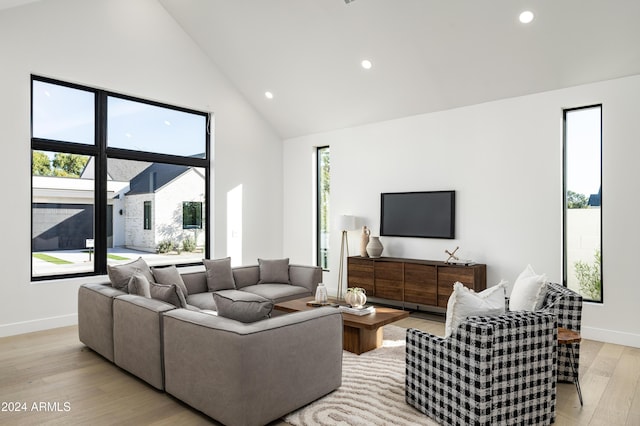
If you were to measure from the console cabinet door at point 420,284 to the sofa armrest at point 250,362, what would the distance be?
268 cm

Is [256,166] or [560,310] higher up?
[256,166]

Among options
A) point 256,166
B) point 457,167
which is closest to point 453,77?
point 457,167

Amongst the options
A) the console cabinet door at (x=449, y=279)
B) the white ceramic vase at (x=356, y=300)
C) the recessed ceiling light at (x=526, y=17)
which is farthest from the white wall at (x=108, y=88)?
the recessed ceiling light at (x=526, y=17)

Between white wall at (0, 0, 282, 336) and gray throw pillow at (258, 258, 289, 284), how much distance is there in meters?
1.40

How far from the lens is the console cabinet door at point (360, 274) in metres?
6.26

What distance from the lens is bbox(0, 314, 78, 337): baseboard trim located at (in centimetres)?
482

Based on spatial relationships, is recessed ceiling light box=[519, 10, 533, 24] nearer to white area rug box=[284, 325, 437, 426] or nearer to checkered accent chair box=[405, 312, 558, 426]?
checkered accent chair box=[405, 312, 558, 426]

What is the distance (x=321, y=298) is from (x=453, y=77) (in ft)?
10.7

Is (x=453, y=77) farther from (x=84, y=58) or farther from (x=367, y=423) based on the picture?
(x=84, y=58)

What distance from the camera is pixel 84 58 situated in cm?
547

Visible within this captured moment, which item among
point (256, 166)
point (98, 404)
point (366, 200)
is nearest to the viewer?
point (98, 404)

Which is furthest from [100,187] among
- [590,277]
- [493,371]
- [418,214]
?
[590,277]

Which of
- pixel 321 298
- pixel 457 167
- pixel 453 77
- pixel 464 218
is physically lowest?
pixel 321 298

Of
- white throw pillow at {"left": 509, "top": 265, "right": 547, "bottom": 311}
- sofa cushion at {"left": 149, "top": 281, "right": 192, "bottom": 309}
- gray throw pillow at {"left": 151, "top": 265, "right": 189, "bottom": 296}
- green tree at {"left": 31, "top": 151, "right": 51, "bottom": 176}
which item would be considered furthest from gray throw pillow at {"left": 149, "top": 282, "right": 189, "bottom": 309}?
green tree at {"left": 31, "top": 151, "right": 51, "bottom": 176}
